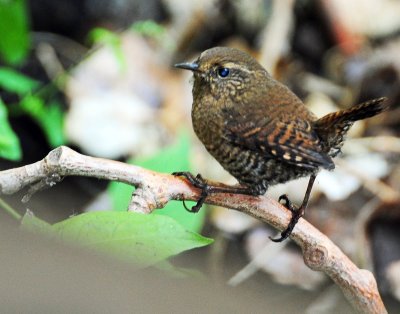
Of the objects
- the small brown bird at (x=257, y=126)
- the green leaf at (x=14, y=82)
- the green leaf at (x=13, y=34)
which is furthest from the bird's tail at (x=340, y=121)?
the green leaf at (x=13, y=34)

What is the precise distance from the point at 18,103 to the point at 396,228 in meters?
2.48

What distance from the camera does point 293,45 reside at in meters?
5.63

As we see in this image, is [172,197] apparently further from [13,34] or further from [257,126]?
[13,34]

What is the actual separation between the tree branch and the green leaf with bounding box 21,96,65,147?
2210mm

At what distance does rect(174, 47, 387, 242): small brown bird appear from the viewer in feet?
7.95

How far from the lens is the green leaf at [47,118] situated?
4152 mm

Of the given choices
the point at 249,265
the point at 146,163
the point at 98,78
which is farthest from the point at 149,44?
the point at 146,163

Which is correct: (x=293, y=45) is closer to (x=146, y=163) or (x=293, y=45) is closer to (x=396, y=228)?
(x=396, y=228)

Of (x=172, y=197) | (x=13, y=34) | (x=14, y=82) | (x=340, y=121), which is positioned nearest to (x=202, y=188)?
(x=172, y=197)

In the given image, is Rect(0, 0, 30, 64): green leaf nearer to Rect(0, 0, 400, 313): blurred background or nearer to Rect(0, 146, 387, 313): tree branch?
Rect(0, 0, 400, 313): blurred background

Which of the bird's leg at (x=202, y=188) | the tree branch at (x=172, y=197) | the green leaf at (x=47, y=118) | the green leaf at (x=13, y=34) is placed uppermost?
the green leaf at (x=13, y=34)

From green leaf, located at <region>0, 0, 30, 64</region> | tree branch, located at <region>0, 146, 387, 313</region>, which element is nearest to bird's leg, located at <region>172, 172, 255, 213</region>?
tree branch, located at <region>0, 146, 387, 313</region>

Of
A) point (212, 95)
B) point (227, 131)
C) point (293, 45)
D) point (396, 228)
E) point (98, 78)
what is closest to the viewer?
point (227, 131)

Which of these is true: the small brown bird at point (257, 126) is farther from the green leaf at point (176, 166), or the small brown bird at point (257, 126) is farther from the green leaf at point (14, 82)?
the green leaf at point (14, 82)
